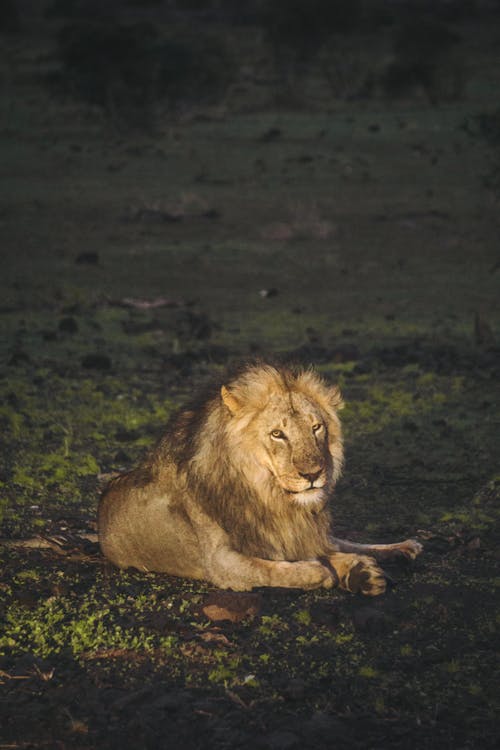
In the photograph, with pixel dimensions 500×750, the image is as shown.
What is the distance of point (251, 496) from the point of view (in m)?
5.95

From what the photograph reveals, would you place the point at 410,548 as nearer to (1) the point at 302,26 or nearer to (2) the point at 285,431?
(2) the point at 285,431

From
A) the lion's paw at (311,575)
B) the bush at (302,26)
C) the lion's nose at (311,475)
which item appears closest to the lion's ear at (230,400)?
the lion's nose at (311,475)

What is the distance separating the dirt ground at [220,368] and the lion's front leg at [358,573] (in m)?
0.09

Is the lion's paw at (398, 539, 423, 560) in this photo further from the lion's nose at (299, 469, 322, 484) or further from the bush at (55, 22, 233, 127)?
the bush at (55, 22, 233, 127)

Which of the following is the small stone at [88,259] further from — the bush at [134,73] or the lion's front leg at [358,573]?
the bush at [134,73]

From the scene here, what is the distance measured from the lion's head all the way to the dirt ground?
2.05 ft

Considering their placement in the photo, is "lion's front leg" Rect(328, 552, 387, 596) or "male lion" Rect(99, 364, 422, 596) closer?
"male lion" Rect(99, 364, 422, 596)

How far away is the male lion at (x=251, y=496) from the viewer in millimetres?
5801

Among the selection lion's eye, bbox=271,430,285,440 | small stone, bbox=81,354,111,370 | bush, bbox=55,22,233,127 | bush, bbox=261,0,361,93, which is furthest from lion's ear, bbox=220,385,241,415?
bush, bbox=261,0,361,93

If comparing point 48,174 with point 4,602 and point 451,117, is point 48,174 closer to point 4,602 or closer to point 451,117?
point 451,117

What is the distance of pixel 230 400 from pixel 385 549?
1.39 metres

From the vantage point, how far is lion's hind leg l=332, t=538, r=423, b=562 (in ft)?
21.0

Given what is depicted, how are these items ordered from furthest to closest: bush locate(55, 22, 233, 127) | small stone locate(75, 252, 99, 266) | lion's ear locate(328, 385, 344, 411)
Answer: bush locate(55, 22, 233, 127) → small stone locate(75, 252, 99, 266) → lion's ear locate(328, 385, 344, 411)

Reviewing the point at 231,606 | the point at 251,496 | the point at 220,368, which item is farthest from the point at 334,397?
the point at 220,368
